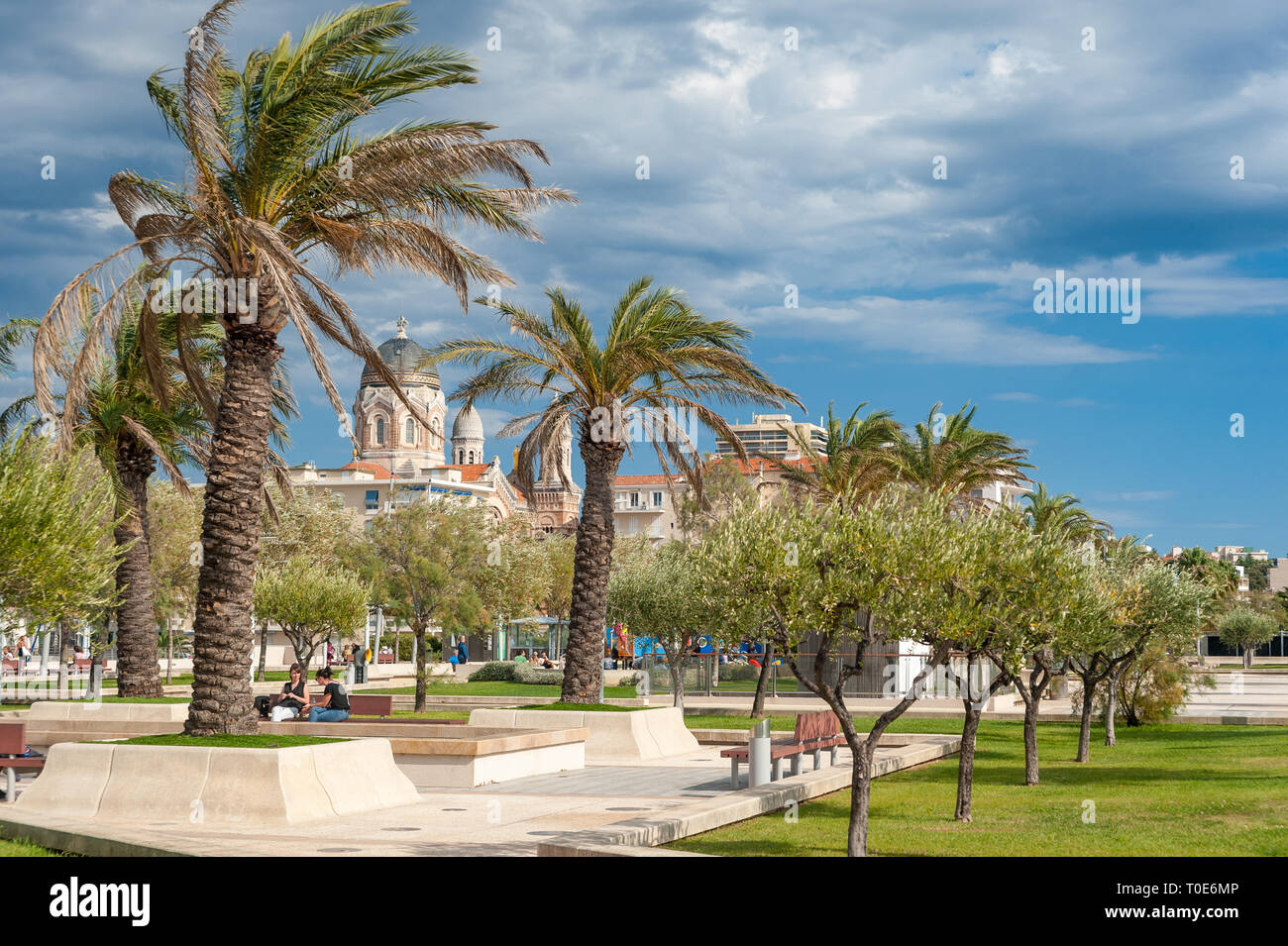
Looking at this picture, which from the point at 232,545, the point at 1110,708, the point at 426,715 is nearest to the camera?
the point at 232,545

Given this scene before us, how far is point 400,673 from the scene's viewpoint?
5344 cm

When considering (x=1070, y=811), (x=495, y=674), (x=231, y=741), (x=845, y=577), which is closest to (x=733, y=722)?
(x=1070, y=811)

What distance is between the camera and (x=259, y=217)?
1457 cm

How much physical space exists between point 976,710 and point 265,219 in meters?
10.4

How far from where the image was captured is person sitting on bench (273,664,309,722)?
19172 millimetres

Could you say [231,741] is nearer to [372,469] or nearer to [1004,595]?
[1004,595]

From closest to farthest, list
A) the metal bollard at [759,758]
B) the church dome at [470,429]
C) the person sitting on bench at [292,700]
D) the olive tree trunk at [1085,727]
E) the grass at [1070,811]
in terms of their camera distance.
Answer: the grass at [1070,811] < the metal bollard at [759,758] < the person sitting on bench at [292,700] < the olive tree trunk at [1085,727] < the church dome at [470,429]

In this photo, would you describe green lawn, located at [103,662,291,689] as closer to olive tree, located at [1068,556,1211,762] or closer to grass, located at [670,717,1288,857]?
olive tree, located at [1068,556,1211,762]

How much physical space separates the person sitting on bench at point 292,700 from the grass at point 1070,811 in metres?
8.43

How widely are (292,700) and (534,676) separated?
28034mm

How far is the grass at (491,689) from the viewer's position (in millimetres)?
40991

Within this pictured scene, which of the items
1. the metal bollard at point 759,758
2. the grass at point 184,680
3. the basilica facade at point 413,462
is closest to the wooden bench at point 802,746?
the metal bollard at point 759,758

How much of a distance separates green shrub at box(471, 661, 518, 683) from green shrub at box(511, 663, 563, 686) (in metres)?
0.37

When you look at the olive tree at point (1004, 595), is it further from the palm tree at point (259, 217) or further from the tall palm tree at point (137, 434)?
the tall palm tree at point (137, 434)
